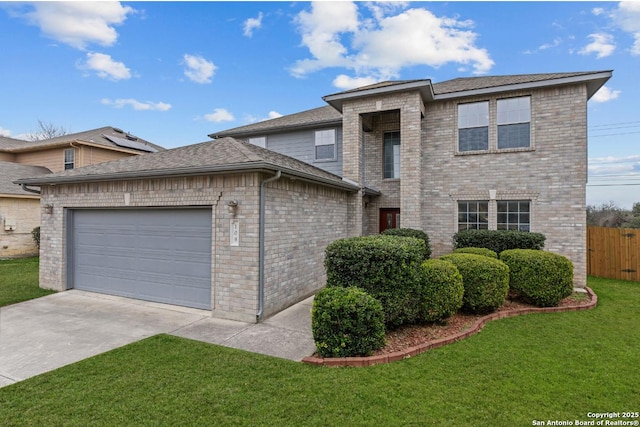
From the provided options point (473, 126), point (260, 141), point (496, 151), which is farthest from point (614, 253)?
point (260, 141)

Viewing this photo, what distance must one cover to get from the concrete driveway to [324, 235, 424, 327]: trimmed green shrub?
1.24 metres

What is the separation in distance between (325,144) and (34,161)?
61.3ft

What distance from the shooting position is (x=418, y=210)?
33.6 feet

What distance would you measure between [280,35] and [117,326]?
11940 millimetres

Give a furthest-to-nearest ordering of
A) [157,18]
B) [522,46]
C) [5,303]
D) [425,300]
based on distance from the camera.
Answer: [522,46]
[157,18]
[5,303]
[425,300]

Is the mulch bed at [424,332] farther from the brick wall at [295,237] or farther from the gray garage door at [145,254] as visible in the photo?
the gray garage door at [145,254]

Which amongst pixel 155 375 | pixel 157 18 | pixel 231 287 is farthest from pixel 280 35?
pixel 155 375

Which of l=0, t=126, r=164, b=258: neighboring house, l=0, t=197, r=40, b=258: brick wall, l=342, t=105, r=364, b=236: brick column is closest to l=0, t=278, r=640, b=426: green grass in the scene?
l=342, t=105, r=364, b=236: brick column

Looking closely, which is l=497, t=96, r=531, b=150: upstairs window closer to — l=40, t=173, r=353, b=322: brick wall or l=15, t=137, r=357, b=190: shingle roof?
l=15, t=137, r=357, b=190: shingle roof

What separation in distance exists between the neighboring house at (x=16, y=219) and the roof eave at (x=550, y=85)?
18.9 metres

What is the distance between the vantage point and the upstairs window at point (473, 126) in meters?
10.1

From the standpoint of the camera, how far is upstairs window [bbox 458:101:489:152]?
10.1 metres

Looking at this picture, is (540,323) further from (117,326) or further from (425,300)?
(117,326)

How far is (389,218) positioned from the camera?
11727 mm
